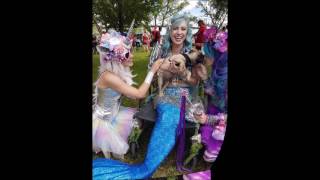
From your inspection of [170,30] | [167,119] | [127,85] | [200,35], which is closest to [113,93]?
[127,85]

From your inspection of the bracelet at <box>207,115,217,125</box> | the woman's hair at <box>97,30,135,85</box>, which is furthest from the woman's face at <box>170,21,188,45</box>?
the bracelet at <box>207,115,217,125</box>

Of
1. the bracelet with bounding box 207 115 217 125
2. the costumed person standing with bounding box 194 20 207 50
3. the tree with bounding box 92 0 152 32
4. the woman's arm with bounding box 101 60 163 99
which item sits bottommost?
the bracelet with bounding box 207 115 217 125

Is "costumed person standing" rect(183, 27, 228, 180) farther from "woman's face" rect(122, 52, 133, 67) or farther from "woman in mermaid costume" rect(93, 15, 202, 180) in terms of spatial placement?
"woman's face" rect(122, 52, 133, 67)

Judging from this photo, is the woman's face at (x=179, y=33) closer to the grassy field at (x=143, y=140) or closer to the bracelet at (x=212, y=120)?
the grassy field at (x=143, y=140)

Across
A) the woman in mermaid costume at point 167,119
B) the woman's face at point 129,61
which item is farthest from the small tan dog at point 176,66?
the woman's face at point 129,61

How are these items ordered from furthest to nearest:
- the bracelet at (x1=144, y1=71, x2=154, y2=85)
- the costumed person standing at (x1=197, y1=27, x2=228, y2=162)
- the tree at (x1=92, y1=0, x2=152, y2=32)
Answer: the costumed person standing at (x1=197, y1=27, x2=228, y2=162)
the bracelet at (x1=144, y1=71, x2=154, y2=85)
the tree at (x1=92, y1=0, x2=152, y2=32)
